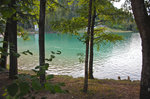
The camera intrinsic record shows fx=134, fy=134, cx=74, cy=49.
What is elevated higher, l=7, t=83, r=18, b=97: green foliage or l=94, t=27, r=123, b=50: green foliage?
l=94, t=27, r=123, b=50: green foliage

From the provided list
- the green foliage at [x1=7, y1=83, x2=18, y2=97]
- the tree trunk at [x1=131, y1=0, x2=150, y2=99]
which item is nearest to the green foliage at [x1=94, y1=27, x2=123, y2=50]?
the tree trunk at [x1=131, y1=0, x2=150, y2=99]

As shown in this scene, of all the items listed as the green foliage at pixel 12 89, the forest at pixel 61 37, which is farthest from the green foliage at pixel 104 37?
the green foliage at pixel 12 89

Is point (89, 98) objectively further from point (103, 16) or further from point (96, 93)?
point (103, 16)

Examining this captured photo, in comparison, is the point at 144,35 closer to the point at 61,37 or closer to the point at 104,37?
the point at 61,37

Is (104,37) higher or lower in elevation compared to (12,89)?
higher

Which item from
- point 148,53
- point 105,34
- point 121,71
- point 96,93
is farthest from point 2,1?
point 121,71

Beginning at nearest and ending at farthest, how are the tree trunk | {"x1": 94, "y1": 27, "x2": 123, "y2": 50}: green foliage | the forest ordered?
the forest, the tree trunk, {"x1": 94, "y1": 27, "x2": 123, "y2": 50}: green foliage

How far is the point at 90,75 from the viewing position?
10.1 meters

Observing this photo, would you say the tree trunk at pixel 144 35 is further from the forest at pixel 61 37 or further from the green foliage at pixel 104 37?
the green foliage at pixel 104 37

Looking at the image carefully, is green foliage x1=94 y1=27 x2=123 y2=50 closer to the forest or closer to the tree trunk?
the forest

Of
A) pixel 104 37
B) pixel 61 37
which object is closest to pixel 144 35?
Answer: pixel 61 37

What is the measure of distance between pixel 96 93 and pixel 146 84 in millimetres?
2606

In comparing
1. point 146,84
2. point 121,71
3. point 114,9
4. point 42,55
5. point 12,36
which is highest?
point 114,9

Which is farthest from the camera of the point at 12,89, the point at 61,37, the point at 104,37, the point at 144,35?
the point at 104,37
